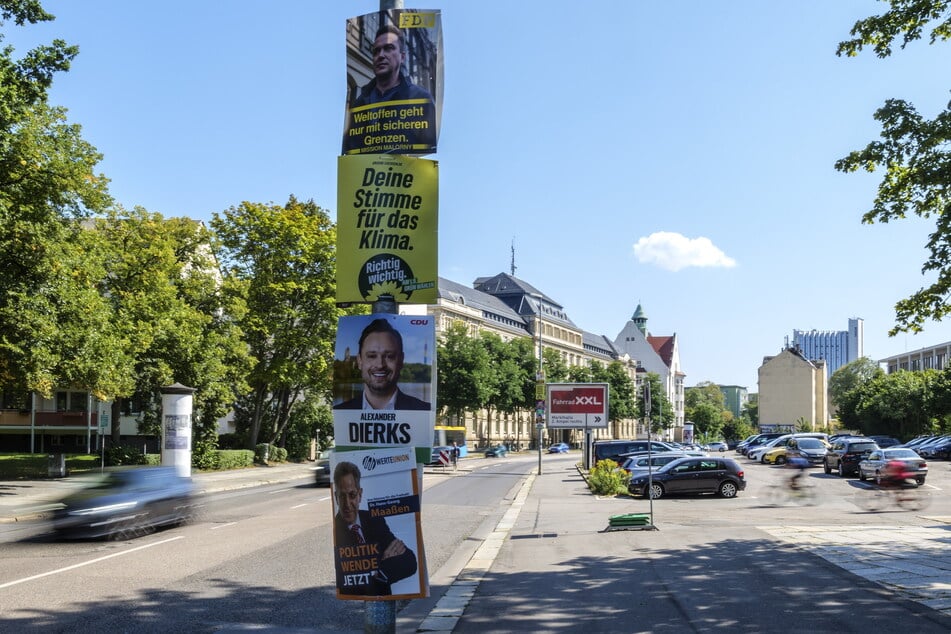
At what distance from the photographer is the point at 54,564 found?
41.7 ft

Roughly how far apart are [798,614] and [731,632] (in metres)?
1.15

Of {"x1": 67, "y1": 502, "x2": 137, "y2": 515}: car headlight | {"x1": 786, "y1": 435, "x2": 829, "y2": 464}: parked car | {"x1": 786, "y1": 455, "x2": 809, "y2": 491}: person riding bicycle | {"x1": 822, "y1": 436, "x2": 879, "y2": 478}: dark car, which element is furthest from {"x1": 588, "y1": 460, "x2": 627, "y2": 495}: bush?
{"x1": 786, "y1": 435, "x2": 829, "y2": 464}: parked car

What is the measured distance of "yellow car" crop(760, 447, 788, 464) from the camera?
50.9m

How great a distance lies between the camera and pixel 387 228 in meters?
5.62

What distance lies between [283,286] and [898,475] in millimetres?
29771

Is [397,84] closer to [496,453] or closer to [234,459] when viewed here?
[234,459]

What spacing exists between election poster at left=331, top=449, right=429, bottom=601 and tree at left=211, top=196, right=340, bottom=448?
132ft

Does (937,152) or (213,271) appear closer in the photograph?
(937,152)

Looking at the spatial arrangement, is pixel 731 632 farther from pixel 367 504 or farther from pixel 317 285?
pixel 317 285

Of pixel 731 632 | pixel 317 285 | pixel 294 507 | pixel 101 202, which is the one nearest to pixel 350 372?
pixel 731 632

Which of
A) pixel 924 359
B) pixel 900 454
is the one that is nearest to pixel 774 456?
pixel 900 454

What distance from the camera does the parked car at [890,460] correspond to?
31328 millimetres

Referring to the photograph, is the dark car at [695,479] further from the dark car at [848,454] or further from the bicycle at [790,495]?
the dark car at [848,454]

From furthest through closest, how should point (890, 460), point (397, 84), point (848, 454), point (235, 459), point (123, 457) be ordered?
1. point (235, 459)
2. point (848, 454)
3. point (123, 457)
4. point (890, 460)
5. point (397, 84)
